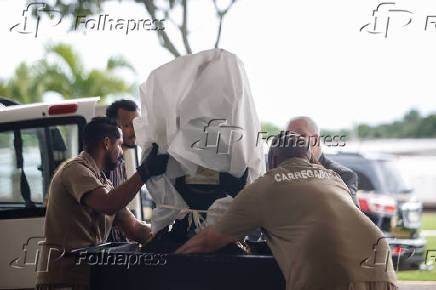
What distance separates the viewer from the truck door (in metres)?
5.95

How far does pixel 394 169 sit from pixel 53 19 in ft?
19.2

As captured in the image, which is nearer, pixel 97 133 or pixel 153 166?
pixel 153 166

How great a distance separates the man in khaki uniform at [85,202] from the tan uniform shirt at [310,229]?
1.69 feet

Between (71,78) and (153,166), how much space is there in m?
18.0

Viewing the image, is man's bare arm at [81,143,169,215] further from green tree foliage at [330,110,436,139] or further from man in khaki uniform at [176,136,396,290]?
green tree foliage at [330,110,436,139]

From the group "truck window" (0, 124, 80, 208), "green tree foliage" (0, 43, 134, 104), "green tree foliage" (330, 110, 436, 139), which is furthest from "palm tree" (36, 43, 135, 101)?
"green tree foliage" (330, 110, 436, 139)

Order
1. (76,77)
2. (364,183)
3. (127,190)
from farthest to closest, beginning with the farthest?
(76,77)
(364,183)
(127,190)

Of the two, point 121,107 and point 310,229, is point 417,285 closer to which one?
point 121,107

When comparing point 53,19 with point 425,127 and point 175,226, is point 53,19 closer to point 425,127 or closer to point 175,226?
point 175,226

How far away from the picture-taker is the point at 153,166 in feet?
11.0

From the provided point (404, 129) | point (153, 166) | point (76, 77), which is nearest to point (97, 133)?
point (153, 166)

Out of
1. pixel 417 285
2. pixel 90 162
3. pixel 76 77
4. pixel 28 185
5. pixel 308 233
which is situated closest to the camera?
pixel 308 233

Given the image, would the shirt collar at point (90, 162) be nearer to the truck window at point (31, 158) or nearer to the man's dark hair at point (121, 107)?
the man's dark hair at point (121, 107)

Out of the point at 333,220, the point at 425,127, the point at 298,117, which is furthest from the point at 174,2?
the point at 425,127
